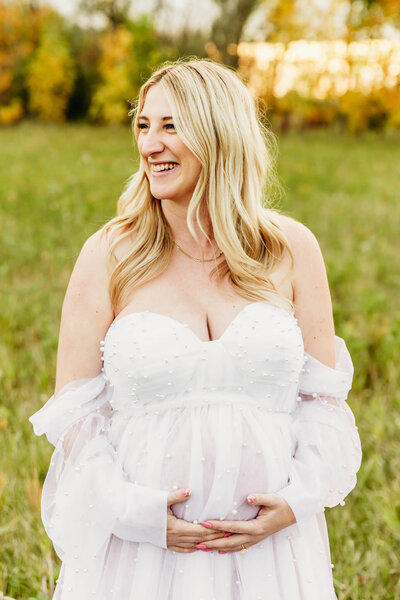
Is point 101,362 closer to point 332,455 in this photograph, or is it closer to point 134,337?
point 134,337

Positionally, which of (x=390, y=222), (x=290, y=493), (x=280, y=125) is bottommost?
(x=280, y=125)

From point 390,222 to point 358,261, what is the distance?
90.8 inches

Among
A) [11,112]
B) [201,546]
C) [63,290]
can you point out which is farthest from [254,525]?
A: [11,112]

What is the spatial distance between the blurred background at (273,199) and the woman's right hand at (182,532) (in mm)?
1186

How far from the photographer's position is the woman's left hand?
6.72 ft

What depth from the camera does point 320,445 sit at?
2.25 meters

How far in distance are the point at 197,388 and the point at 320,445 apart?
1.64 ft

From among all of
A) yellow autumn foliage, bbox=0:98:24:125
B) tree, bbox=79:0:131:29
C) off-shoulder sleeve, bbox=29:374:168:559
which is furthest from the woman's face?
tree, bbox=79:0:131:29

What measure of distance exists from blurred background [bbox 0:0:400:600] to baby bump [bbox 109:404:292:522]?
1236 millimetres

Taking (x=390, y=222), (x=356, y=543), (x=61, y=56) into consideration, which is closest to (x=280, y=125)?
(x=61, y=56)

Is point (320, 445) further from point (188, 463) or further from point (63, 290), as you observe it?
point (63, 290)

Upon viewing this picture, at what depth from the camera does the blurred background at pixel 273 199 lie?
357 centimetres

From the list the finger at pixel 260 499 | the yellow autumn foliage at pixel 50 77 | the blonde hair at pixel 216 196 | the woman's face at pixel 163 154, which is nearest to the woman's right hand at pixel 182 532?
the finger at pixel 260 499

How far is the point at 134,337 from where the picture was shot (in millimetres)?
2146
